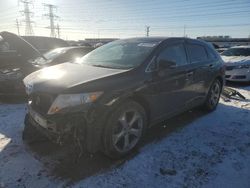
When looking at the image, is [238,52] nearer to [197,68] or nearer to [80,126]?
[197,68]

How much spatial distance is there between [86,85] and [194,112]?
3325mm

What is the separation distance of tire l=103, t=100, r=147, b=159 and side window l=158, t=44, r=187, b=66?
3.15ft

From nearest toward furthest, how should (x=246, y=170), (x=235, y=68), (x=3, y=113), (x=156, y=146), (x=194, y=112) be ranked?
(x=246, y=170), (x=156, y=146), (x=3, y=113), (x=194, y=112), (x=235, y=68)

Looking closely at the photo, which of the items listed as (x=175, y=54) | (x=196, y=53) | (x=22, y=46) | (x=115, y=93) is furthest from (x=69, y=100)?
(x=22, y=46)

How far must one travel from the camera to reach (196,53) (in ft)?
16.0

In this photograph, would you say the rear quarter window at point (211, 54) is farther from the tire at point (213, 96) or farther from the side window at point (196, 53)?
the tire at point (213, 96)

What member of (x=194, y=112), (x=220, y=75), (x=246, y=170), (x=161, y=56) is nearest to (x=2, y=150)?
(x=161, y=56)

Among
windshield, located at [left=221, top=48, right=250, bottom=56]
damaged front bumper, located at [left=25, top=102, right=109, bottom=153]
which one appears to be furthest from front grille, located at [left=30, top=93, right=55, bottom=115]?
windshield, located at [left=221, top=48, right=250, bottom=56]

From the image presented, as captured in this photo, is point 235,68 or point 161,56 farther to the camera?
point 235,68

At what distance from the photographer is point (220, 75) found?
5.71m

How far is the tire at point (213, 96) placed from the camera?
5.43 meters

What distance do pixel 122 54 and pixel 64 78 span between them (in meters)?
1.23

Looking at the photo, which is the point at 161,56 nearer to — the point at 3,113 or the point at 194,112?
the point at 194,112

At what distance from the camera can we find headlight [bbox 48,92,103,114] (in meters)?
2.78
